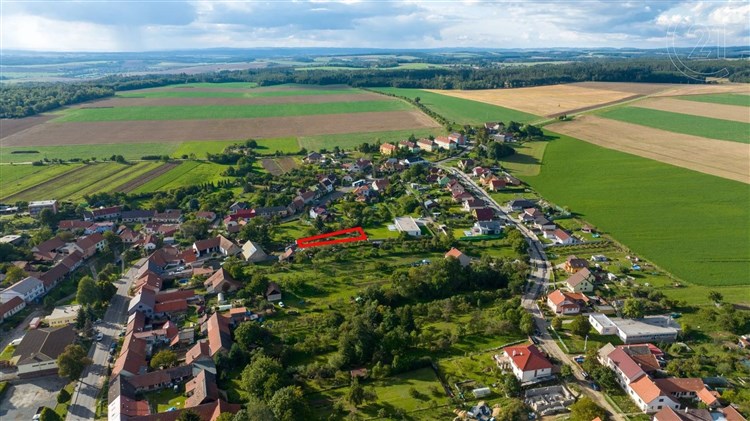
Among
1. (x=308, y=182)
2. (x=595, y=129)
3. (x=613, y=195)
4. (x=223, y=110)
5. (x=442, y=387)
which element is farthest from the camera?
(x=223, y=110)

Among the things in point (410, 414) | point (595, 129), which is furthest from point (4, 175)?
point (595, 129)

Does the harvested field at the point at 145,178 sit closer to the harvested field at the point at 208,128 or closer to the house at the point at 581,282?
the harvested field at the point at 208,128

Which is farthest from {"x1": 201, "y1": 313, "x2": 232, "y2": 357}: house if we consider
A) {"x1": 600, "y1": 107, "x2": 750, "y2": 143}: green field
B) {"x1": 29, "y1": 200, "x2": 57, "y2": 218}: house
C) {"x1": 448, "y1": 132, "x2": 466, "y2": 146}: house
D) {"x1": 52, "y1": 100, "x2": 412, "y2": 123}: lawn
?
{"x1": 600, "y1": 107, "x2": 750, "y2": 143}: green field

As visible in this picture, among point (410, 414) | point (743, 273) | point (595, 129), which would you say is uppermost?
point (595, 129)

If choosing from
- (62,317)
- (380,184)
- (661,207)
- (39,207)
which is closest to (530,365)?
(62,317)

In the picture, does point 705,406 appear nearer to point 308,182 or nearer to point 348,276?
point 348,276

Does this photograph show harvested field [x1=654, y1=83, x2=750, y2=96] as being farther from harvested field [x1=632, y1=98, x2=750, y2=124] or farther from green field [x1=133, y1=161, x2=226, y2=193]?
green field [x1=133, y1=161, x2=226, y2=193]

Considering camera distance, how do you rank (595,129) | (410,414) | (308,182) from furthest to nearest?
(595,129), (308,182), (410,414)
